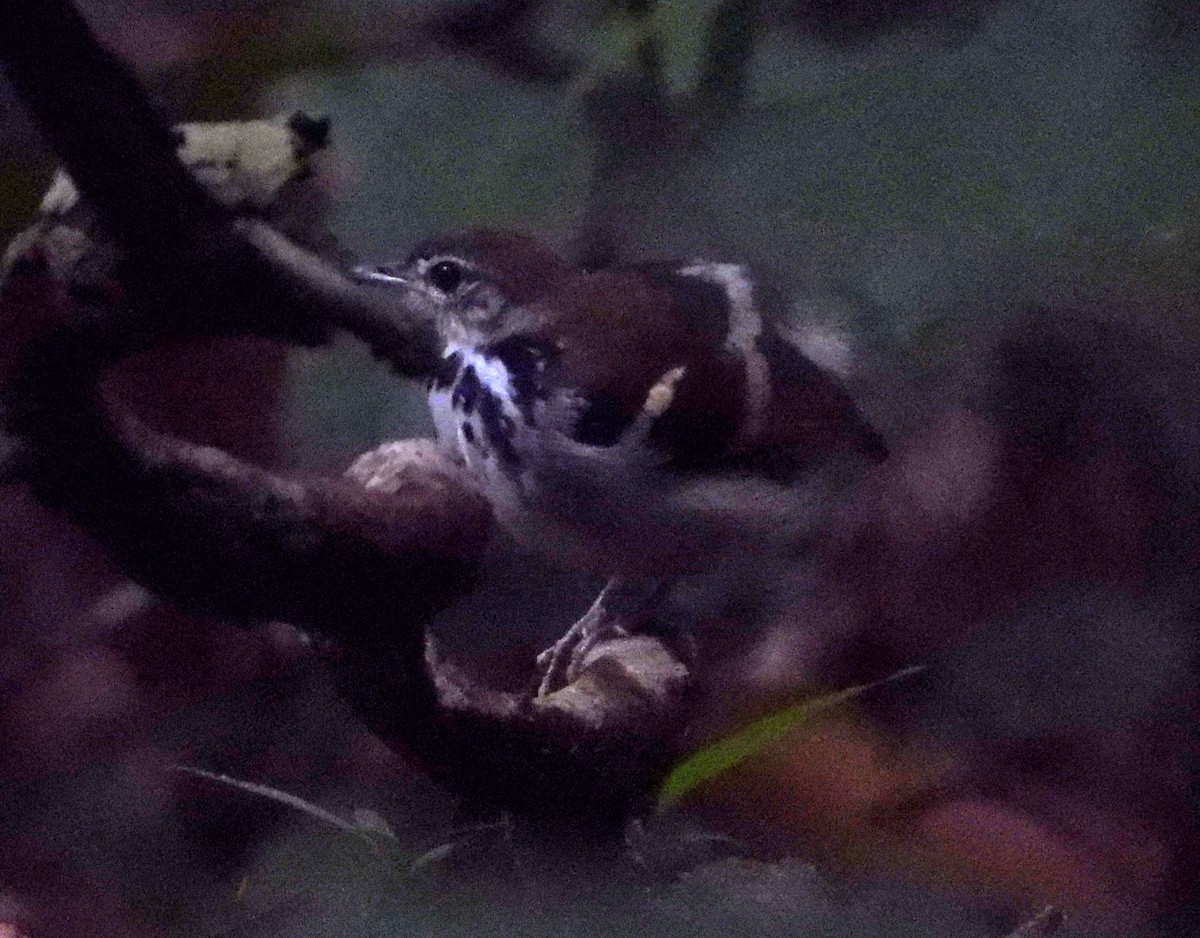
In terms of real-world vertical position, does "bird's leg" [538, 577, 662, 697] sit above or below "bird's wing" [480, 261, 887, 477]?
below

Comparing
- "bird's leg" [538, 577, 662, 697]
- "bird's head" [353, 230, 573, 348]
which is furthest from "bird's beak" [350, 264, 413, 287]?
"bird's leg" [538, 577, 662, 697]

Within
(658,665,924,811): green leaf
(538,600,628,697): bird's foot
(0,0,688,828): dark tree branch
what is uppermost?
(0,0,688,828): dark tree branch

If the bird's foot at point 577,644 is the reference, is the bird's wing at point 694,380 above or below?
above

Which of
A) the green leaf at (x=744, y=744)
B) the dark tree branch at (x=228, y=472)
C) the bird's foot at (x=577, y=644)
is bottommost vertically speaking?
the green leaf at (x=744, y=744)

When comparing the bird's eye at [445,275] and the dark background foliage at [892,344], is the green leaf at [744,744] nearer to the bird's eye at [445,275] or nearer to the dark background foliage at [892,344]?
the dark background foliage at [892,344]

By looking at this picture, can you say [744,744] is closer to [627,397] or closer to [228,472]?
[627,397]

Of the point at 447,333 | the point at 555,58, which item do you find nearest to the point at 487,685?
the point at 447,333

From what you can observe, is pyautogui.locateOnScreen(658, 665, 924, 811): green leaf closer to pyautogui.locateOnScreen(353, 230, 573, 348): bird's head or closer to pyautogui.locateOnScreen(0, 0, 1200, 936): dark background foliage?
pyautogui.locateOnScreen(0, 0, 1200, 936): dark background foliage

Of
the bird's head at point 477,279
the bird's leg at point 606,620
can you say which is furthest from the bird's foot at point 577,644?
the bird's head at point 477,279
